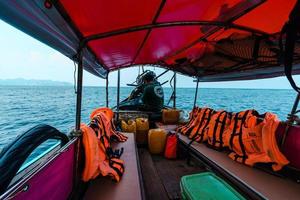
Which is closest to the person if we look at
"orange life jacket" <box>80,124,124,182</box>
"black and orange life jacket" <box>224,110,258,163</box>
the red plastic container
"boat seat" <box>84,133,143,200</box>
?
the red plastic container

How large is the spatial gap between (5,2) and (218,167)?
301 centimetres

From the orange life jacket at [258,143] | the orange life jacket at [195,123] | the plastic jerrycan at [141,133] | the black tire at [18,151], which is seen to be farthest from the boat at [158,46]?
the plastic jerrycan at [141,133]

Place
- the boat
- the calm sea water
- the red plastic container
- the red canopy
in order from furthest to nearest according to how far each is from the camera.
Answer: the calm sea water, the red plastic container, the red canopy, the boat

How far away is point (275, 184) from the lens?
231 centimetres

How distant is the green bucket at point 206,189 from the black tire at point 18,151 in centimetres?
146

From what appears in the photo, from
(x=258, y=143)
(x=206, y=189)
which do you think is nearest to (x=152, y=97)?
(x=258, y=143)

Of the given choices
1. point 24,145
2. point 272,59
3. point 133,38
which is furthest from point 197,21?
point 24,145

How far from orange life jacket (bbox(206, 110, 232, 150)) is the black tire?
3.06 meters

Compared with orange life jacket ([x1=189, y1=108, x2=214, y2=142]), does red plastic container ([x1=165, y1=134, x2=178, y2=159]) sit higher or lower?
lower

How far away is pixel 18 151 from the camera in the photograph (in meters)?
1.30

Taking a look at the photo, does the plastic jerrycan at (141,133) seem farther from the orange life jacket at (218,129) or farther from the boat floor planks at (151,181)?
the orange life jacket at (218,129)

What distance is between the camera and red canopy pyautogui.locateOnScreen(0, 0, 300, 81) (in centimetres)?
144

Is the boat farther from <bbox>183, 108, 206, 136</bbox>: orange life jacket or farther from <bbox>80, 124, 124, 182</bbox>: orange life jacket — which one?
<bbox>183, 108, 206, 136</bbox>: orange life jacket

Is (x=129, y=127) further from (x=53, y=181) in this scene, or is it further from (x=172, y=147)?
(x=53, y=181)
